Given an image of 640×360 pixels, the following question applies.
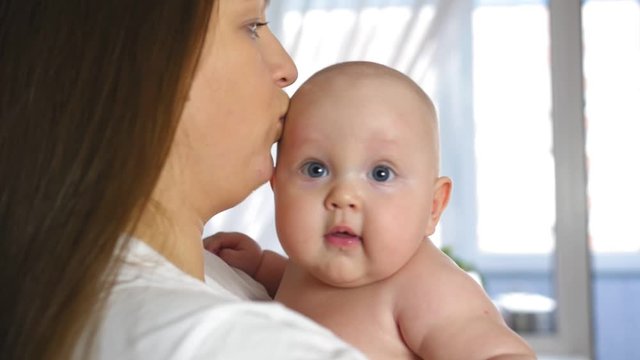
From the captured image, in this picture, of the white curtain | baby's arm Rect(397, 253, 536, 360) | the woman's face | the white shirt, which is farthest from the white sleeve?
the white curtain

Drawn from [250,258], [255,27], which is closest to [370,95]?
[255,27]

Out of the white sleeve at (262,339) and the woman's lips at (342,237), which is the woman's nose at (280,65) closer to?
the woman's lips at (342,237)

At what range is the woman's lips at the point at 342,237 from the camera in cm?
133

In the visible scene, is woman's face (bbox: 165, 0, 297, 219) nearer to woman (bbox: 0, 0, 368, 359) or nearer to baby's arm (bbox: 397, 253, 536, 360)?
woman (bbox: 0, 0, 368, 359)

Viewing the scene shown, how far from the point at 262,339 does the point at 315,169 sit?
544 millimetres

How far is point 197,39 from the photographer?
3.26 ft

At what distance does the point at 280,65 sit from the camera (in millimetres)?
1202

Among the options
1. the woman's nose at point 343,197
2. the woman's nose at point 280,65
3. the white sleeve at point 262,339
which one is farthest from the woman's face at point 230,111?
the white sleeve at point 262,339

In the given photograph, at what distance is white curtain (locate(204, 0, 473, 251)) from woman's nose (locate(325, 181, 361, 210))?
2.86 m

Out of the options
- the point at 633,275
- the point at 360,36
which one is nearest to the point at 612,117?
the point at 633,275

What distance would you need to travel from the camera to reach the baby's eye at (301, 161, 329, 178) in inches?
53.2

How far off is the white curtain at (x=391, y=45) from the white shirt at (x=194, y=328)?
10.9 ft

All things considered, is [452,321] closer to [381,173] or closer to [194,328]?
[381,173]

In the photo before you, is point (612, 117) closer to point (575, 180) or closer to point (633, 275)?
point (575, 180)
